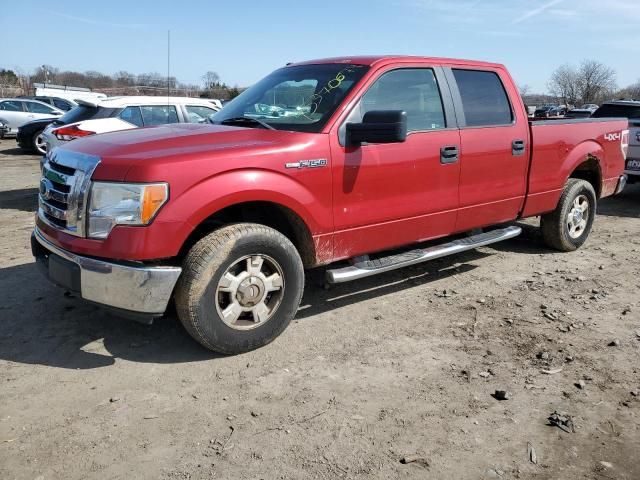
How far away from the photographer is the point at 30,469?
8.36ft

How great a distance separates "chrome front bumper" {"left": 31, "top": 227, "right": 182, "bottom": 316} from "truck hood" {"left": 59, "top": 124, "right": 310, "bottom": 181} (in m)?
0.54

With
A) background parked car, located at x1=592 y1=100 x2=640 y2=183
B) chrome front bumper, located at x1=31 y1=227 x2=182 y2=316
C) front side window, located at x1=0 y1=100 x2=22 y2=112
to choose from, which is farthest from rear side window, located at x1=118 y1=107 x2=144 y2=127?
front side window, located at x1=0 y1=100 x2=22 y2=112

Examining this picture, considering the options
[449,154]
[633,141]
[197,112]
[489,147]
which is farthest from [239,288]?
[633,141]

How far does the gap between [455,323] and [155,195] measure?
2.50m

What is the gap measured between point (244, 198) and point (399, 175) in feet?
4.46

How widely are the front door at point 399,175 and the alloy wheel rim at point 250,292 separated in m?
0.60

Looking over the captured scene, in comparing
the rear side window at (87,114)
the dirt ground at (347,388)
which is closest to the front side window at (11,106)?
the rear side window at (87,114)

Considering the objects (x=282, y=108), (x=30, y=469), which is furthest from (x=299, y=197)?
(x=30, y=469)

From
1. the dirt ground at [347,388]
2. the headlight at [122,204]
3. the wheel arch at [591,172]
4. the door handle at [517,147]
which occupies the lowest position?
the dirt ground at [347,388]

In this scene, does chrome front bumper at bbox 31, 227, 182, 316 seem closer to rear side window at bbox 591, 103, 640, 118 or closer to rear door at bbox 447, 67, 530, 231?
rear door at bbox 447, 67, 530, 231

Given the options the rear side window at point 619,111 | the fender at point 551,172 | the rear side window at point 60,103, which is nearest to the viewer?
the fender at point 551,172

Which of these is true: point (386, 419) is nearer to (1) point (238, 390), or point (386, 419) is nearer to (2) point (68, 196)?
(1) point (238, 390)

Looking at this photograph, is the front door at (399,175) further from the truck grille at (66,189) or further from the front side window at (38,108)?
the front side window at (38,108)

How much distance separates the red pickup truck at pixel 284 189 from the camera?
3254 millimetres
